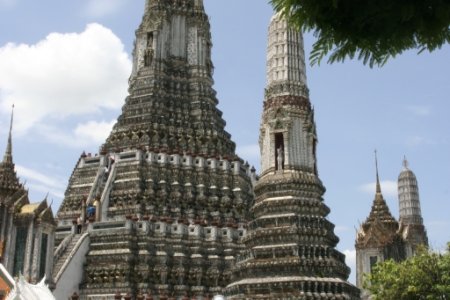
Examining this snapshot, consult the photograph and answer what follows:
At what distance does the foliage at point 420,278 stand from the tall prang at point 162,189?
1177 centimetres

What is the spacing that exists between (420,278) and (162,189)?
18008 mm

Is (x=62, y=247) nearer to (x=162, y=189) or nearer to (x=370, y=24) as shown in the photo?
(x=162, y=189)

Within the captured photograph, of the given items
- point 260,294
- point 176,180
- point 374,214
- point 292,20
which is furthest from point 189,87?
point 292,20

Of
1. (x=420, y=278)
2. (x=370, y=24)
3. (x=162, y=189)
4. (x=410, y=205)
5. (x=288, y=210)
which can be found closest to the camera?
(x=370, y=24)

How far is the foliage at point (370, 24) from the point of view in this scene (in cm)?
528

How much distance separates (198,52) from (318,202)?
20.7m

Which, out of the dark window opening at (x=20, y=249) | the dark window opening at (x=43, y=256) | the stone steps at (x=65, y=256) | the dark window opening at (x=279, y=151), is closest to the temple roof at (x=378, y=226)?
the dark window opening at (x=279, y=151)

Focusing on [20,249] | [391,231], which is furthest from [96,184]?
[391,231]

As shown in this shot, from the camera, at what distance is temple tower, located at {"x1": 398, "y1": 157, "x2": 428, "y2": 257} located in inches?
1774

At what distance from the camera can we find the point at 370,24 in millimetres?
5484

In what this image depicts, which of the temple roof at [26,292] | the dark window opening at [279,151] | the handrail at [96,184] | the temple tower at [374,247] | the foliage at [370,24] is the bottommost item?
the temple roof at [26,292]

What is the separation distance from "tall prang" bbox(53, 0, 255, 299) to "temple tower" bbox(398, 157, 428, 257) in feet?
41.0

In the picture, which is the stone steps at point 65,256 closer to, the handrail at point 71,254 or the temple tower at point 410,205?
the handrail at point 71,254

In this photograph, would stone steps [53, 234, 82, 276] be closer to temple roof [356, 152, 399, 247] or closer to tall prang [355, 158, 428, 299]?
tall prang [355, 158, 428, 299]
